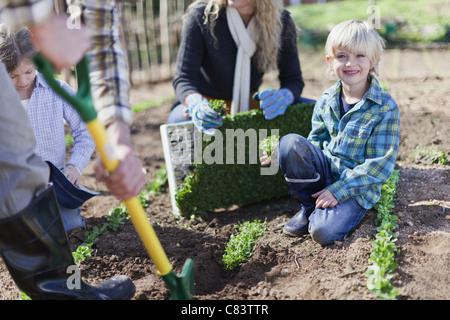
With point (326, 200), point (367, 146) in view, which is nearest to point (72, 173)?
point (326, 200)

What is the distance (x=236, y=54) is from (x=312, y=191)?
1262 millimetres

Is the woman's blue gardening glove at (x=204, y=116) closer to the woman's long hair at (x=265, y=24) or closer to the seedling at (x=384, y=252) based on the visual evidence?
the woman's long hair at (x=265, y=24)

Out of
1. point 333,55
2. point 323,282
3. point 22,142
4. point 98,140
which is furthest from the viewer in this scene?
point 333,55

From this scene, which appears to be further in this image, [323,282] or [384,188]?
[384,188]

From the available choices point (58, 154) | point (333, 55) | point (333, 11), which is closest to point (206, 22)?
Answer: point (333, 55)

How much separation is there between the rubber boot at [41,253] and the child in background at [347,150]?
122cm

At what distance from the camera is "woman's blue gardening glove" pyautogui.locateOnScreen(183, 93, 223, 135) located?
9.37 feet

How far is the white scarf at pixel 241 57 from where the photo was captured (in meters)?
3.13

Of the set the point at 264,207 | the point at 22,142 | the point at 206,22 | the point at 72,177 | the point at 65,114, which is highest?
the point at 206,22

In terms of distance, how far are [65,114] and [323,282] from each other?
1.86 m

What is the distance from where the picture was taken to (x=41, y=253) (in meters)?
1.79

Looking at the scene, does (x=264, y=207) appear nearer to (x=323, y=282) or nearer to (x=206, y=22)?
(x=323, y=282)

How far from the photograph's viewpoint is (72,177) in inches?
106

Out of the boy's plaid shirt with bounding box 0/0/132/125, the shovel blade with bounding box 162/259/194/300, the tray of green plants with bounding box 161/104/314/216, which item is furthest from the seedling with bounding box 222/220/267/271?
the boy's plaid shirt with bounding box 0/0/132/125
